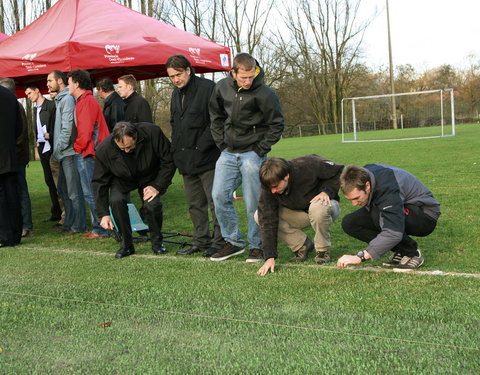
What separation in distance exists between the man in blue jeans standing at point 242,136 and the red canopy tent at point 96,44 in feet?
11.1

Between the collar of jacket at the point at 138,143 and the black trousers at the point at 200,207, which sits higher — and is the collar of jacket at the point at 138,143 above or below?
above

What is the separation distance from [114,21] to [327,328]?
23.1 feet

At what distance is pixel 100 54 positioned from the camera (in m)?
8.09

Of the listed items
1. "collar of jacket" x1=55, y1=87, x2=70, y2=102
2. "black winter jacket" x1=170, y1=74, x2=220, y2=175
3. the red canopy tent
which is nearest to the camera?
"black winter jacket" x1=170, y1=74, x2=220, y2=175

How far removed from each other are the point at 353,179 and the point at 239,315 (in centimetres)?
126

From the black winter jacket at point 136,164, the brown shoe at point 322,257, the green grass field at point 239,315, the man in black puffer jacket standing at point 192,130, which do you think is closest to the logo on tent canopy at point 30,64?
the black winter jacket at point 136,164

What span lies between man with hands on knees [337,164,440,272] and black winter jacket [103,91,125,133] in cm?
423

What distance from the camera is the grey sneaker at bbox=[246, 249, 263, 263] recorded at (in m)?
5.12

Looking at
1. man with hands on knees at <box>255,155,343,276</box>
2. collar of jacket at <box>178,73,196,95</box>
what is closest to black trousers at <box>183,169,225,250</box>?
collar of jacket at <box>178,73,196,95</box>

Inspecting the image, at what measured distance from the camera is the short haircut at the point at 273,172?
444 centimetres

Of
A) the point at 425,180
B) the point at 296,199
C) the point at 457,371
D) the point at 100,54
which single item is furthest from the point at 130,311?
the point at 425,180

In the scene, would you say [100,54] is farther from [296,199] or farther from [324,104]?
[324,104]

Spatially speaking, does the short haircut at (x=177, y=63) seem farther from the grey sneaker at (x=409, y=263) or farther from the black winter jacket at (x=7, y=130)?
the grey sneaker at (x=409, y=263)

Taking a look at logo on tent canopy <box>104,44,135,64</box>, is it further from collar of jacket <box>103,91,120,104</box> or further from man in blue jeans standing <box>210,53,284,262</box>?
man in blue jeans standing <box>210,53,284,262</box>
